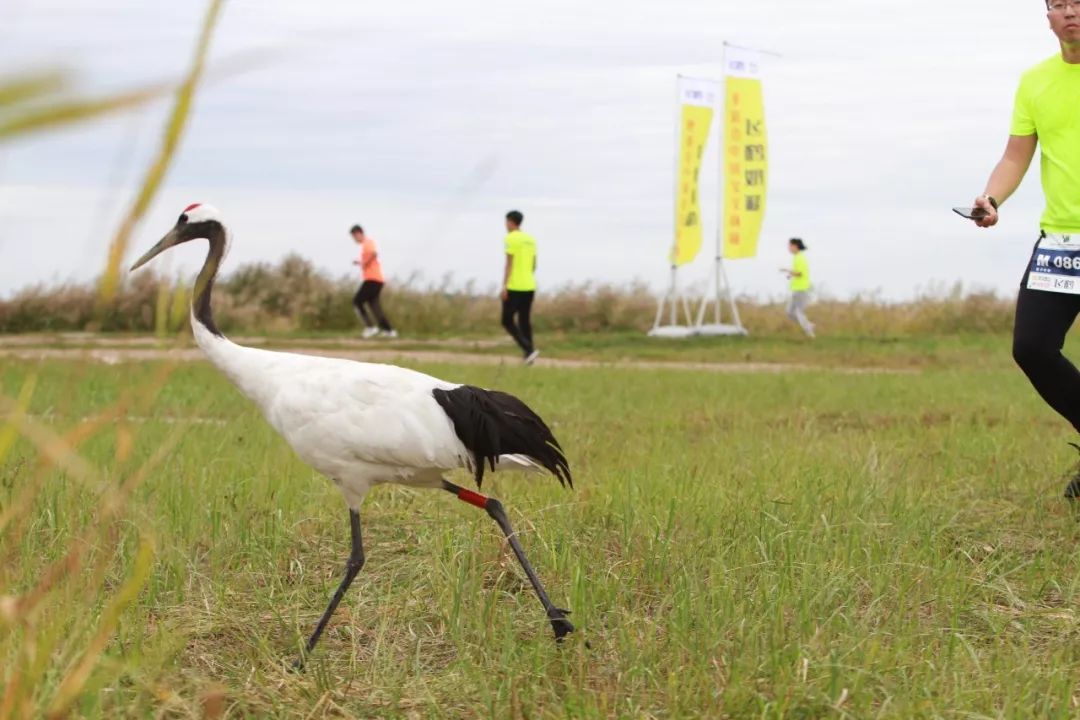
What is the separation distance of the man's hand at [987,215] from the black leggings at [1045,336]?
0.34 m

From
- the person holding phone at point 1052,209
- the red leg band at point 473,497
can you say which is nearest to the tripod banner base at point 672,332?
the person holding phone at point 1052,209

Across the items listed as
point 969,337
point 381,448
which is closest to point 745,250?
point 969,337

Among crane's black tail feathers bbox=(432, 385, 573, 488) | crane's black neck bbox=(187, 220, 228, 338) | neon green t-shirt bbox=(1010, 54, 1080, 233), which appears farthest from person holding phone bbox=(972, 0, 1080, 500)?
crane's black neck bbox=(187, 220, 228, 338)

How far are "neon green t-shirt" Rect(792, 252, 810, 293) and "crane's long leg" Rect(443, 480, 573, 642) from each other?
20001 millimetres

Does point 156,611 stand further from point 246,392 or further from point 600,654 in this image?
point 600,654

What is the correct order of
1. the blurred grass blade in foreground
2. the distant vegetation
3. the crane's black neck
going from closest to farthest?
the blurred grass blade in foreground, the crane's black neck, the distant vegetation

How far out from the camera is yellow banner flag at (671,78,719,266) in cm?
2427

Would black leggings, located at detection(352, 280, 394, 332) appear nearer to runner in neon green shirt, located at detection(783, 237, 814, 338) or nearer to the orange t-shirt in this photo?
the orange t-shirt

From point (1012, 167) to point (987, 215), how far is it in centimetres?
55

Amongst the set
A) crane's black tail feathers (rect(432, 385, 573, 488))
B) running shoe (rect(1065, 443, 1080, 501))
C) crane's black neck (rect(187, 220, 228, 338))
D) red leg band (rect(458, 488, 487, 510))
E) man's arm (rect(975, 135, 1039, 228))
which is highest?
man's arm (rect(975, 135, 1039, 228))

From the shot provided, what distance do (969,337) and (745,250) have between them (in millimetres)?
4544

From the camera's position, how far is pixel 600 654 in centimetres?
429

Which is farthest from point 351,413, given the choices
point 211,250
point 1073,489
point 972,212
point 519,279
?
point 519,279

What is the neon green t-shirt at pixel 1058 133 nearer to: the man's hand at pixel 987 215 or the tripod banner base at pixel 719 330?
the man's hand at pixel 987 215
